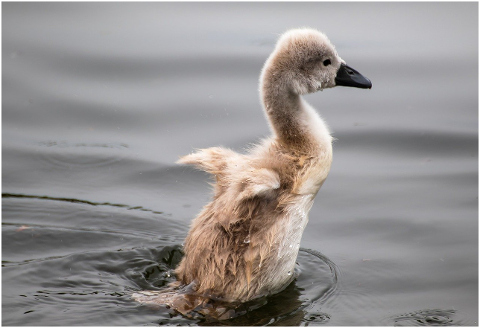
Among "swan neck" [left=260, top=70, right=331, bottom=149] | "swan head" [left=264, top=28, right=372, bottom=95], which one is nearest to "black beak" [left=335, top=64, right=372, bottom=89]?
"swan head" [left=264, top=28, right=372, bottom=95]

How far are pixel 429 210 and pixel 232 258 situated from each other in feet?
8.29

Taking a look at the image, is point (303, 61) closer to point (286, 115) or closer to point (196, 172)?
point (286, 115)

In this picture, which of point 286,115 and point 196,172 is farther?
point 196,172

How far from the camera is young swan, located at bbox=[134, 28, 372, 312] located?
500cm

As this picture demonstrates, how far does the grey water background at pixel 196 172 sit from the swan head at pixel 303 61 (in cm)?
160

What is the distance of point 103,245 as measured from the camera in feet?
19.8

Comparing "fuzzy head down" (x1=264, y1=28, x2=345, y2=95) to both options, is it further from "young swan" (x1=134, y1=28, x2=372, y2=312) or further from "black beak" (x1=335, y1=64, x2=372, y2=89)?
"black beak" (x1=335, y1=64, x2=372, y2=89)

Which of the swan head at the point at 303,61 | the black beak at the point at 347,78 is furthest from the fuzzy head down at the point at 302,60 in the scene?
the black beak at the point at 347,78

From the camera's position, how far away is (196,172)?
24.4 ft

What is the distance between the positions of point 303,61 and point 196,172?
8.21ft

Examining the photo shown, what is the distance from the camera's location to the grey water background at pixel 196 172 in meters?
5.34

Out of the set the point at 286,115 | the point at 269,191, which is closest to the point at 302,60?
the point at 286,115

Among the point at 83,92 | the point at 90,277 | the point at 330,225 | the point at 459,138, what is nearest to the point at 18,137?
the point at 83,92

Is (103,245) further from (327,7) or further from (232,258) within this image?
(327,7)
